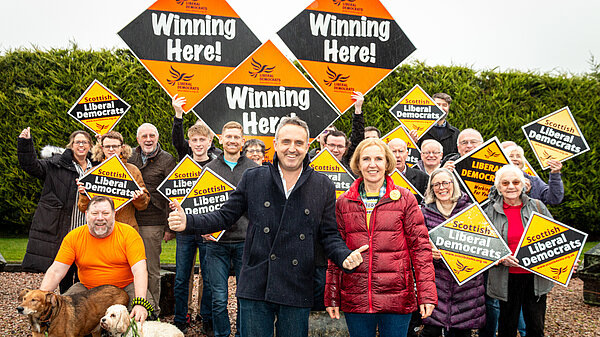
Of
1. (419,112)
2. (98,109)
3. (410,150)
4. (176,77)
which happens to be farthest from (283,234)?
(419,112)

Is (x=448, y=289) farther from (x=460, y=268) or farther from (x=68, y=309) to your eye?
(x=68, y=309)

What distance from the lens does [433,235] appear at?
4.16m

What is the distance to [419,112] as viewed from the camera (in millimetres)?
7164

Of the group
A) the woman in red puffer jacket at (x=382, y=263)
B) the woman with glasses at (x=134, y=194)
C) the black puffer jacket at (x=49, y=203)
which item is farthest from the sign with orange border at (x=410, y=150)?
the black puffer jacket at (x=49, y=203)

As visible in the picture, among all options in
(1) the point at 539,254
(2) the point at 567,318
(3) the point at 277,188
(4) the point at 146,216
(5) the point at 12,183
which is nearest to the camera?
(3) the point at 277,188

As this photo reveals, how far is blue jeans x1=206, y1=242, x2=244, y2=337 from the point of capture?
4570mm

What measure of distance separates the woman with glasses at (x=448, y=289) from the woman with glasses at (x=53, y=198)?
3572 millimetres

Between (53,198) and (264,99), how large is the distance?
2.48 metres

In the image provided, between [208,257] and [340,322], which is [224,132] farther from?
[340,322]

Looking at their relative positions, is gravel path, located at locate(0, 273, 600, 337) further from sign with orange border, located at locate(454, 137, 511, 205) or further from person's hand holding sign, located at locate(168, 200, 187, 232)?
person's hand holding sign, located at locate(168, 200, 187, 232)

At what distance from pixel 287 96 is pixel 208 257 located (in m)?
1.97

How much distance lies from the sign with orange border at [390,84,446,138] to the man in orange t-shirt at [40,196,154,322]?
14.0 feet

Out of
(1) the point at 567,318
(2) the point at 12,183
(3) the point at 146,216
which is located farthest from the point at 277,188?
(2) the point at 12,183

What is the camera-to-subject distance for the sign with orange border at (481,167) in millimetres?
4863
